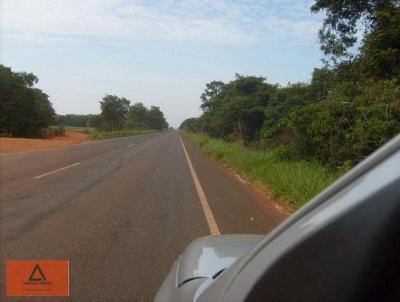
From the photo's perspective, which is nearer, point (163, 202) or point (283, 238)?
point (283, 238)

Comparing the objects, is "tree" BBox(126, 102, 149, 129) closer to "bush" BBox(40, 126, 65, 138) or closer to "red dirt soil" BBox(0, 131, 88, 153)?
"bush" BBox(40, 126, 65, 138)

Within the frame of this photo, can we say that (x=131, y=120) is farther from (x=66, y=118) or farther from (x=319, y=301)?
(x=319, y=301)

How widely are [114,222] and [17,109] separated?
128ft

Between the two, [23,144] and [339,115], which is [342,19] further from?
[23,144]

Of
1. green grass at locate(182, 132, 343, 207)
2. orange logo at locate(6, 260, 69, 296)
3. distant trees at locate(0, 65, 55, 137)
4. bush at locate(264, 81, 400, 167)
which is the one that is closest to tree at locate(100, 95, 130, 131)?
distant trees at locate(0, 65, 55, 137)

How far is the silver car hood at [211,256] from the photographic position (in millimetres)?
1896

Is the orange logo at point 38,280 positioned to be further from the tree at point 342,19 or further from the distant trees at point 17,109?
the distant trees at point 17,109

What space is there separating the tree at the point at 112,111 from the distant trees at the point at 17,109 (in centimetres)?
3278

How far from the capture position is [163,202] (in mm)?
8531

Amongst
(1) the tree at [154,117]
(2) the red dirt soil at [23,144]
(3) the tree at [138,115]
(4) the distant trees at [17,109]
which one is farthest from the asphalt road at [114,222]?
(1) the tree at [154,117]

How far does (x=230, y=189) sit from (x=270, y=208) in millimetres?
2507

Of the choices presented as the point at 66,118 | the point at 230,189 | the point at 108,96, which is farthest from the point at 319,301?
the point at 66,118

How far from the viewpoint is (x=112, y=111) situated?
261 feet

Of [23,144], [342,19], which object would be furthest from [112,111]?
[342,19]
